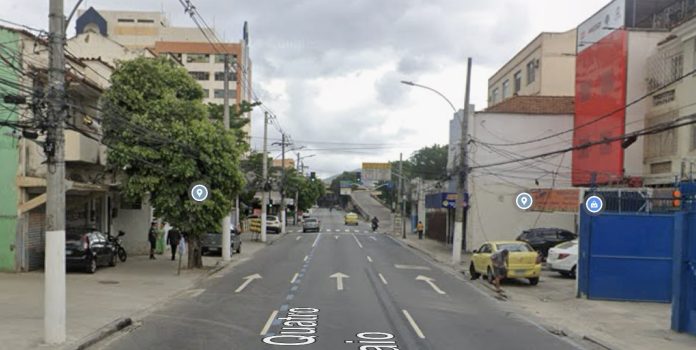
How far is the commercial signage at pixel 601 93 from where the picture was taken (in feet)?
104

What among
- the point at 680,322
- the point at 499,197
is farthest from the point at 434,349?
the point at 499,197

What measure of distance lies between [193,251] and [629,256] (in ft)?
50.6

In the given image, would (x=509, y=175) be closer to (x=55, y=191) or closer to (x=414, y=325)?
(x=414, y=325)

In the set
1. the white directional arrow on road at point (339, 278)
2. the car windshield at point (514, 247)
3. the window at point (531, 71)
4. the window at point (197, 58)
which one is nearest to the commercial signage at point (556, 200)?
the car windshield at point (514, 247)

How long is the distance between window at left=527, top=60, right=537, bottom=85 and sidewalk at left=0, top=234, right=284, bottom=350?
1408 inches

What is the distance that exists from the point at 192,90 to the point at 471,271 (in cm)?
1265

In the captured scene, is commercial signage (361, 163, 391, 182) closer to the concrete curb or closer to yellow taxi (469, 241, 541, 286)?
yellow taxi (469, 241, 541, 286)

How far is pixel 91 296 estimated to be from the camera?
1722cm

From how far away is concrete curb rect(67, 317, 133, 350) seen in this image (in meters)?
10.9

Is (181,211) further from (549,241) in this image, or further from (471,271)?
(549,241)

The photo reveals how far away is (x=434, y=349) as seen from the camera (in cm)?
1088

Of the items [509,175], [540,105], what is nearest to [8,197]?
[509,175]

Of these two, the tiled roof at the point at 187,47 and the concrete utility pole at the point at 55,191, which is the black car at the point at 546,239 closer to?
the concrete utility pole at the point at 55,191

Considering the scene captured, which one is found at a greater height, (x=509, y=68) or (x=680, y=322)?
(x=509, y=68)
